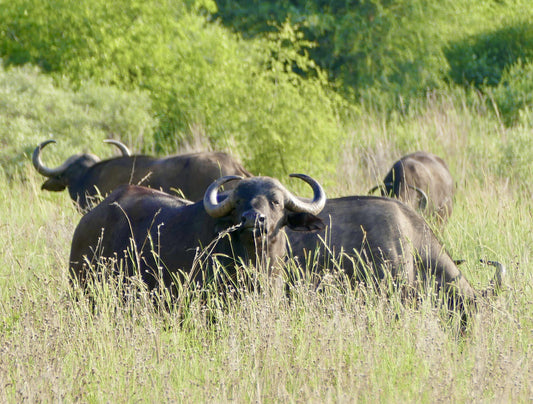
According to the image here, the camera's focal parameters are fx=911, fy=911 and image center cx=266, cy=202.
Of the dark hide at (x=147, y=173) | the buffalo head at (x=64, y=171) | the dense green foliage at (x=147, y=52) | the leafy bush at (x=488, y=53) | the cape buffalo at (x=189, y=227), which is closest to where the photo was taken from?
the cape buffalo at (x=189, y=227)

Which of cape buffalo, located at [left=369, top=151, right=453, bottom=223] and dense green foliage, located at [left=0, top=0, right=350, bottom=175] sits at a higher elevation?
dense green foliage, located at [left=0, top=0, right=350, bottom=175]

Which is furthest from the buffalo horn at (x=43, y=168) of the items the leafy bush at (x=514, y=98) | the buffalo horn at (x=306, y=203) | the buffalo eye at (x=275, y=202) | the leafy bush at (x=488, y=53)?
the leafy bush at (x=488, y=53)

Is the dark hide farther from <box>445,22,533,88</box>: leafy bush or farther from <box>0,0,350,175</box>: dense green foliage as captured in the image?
<box>445,22,533,88</box>: leafy bush

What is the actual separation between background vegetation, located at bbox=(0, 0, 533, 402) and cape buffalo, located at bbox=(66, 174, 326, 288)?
0.35 meters

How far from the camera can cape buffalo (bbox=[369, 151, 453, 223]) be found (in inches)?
458

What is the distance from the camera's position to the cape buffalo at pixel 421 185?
11625 millimetres

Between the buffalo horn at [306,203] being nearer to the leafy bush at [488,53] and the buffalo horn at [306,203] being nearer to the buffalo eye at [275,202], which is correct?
the buffalo eye at [275,202]

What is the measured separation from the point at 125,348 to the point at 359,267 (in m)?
2.42

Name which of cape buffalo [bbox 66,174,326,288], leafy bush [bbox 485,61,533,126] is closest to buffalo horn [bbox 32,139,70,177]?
cape buffalo [bbox 66,174,326,288]

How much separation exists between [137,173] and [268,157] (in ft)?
8.54

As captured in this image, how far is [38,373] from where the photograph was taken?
200 inches

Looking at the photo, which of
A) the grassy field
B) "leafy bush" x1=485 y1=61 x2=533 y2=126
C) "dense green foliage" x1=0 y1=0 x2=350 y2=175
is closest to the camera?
the grassy field

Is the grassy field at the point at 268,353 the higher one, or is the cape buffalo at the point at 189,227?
the cape buffalo at the point at 189,227

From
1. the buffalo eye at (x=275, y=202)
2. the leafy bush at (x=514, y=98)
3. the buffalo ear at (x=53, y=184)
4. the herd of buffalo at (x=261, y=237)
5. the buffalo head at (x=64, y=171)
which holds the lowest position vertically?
the leafy bush at (x=514, y=98)
